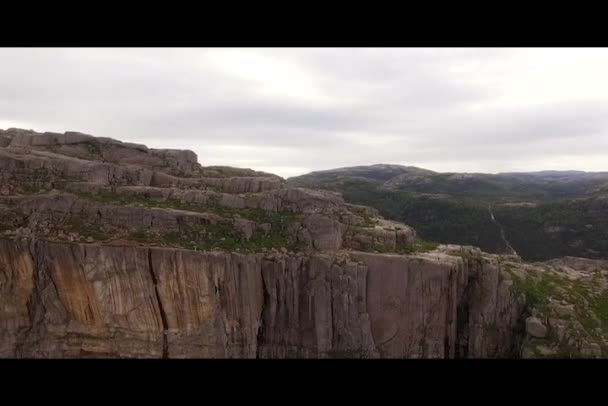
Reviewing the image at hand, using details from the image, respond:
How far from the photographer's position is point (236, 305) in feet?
81.6

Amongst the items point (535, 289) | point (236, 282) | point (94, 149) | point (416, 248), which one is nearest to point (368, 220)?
point (416, 248)

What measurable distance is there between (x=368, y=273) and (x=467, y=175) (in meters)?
173

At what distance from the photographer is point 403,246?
27.8 metres

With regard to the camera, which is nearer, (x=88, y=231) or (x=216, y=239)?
(x=88, y=231)

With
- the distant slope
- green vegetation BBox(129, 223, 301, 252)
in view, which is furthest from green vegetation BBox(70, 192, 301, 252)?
the distant slope

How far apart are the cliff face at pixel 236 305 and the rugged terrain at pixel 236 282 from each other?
0.06 m

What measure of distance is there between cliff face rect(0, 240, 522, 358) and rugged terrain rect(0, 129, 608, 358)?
64mm

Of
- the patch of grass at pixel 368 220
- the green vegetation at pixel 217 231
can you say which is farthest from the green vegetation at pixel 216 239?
the patch of grass at pixel 368 220

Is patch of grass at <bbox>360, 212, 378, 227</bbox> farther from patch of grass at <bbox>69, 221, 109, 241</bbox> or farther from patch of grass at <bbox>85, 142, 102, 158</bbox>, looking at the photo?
patch of grass at <bbox>85, 142, 102, 158</bbox>

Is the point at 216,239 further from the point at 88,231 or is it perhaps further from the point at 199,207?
the point at 88,231

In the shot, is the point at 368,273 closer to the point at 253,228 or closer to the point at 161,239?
the point at 253,228

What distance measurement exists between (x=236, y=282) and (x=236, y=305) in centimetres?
143

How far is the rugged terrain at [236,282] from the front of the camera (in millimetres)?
23688
